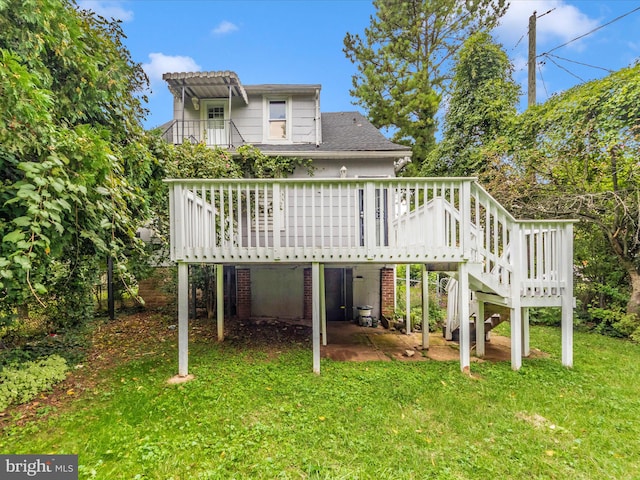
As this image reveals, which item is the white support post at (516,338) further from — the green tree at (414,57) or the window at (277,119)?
the green tree at (414,57)

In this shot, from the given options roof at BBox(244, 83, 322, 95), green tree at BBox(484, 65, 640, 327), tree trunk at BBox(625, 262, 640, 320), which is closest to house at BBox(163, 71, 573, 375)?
green tree at BBox(484, 65, 640, 327)

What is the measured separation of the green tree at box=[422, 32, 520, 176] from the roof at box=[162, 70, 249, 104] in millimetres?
7143

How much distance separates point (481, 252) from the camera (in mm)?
4383

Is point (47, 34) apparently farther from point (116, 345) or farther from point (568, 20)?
point (568, 20)

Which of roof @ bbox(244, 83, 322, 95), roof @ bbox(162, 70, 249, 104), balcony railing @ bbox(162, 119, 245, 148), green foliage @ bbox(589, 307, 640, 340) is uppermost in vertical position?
roof @ bbox(244, 83, 322, 95)

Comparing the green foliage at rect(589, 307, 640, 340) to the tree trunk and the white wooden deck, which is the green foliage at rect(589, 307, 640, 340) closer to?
the tree trunk

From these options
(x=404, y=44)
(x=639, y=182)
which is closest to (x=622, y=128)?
(x=639, y=182)

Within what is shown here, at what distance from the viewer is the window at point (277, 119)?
9305 millimetres

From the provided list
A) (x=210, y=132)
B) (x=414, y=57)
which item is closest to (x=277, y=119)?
(x=210, y=132)

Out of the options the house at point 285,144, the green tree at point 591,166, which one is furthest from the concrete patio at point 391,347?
the green tree at point 591,166

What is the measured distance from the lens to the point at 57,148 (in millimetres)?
2855

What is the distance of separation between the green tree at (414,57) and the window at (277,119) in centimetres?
642

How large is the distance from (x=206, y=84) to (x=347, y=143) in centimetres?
430

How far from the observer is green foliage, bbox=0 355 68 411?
11.0 feet
